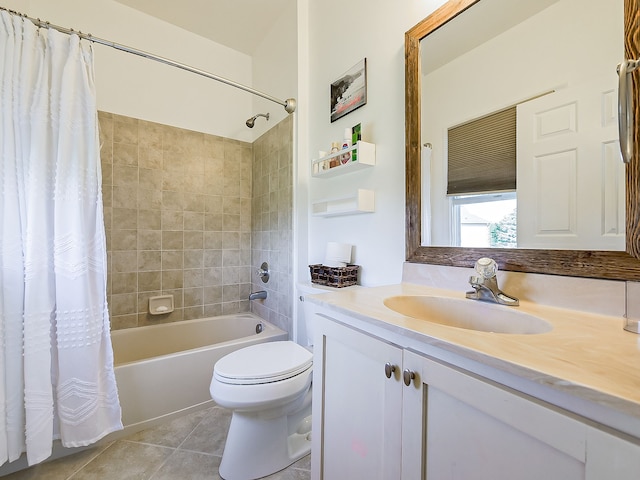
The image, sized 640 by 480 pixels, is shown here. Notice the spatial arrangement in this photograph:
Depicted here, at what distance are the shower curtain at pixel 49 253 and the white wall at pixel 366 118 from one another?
113cm

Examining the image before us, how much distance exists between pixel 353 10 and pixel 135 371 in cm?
233

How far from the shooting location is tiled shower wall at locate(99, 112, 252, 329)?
6.63 ft

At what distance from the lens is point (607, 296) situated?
694 mm

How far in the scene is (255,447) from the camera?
4.04 feet

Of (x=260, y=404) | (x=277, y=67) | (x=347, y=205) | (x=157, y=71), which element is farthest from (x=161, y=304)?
(x=277, y=67)

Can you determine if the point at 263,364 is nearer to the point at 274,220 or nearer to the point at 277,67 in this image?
the point at 274,220

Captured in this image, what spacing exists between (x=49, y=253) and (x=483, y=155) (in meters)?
1.81

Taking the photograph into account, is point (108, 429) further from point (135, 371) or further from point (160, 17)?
point (160, 17)

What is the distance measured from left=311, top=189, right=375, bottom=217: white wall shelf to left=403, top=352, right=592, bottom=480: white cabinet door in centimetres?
88

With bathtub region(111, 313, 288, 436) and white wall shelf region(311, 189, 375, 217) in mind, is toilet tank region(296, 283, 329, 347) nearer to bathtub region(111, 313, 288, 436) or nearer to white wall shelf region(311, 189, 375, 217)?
bathtub region(111, 313, 288, 436)

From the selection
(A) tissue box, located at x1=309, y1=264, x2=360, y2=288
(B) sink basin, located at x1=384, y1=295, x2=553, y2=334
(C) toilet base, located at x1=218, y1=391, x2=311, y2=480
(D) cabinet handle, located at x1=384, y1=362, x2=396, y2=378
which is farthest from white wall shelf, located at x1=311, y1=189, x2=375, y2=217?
(C) toilet base, located at x1=218, y1=391, x2=311, y2=480

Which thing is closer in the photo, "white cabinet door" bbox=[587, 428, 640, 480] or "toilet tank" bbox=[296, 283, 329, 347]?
"white cabinet door" bbox=[587, 428, 640, 480]

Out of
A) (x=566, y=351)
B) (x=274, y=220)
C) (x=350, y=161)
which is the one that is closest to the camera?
(x=566, y=351)

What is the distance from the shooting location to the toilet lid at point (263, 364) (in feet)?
3.80
